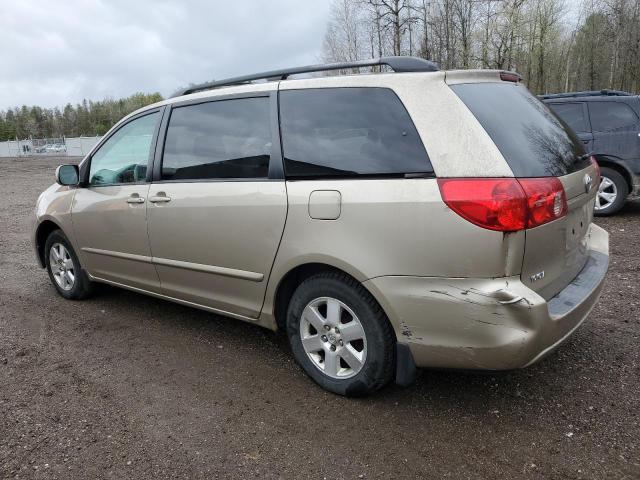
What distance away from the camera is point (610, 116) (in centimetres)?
787

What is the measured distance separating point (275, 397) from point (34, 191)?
52.5 feet

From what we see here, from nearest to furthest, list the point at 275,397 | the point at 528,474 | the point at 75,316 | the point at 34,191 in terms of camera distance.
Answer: the point at 528,474, the point at 275,397, the point at 75,316, the point at 34,191

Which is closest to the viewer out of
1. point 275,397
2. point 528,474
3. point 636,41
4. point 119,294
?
point 528,474

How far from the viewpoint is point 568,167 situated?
280cm

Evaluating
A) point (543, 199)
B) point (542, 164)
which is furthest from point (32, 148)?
point (543, 199)

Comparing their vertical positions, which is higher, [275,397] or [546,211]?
[546,211]

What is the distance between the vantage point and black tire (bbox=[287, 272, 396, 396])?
2.77 meters

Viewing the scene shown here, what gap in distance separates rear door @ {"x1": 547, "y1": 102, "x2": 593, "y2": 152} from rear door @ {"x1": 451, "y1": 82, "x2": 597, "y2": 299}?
5.49 m

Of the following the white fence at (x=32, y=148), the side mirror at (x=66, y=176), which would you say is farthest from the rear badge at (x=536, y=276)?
the white fence at (x=32, y=148)

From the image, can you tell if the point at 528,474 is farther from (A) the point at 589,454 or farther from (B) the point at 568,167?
(B) the point at 568,167

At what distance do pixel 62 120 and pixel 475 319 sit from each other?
115723 millimetres

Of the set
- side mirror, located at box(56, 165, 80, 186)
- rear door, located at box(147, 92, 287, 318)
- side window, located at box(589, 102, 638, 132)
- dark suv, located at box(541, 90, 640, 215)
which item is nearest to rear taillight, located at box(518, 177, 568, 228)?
rear door, located at box(147, 92, 287, 318)

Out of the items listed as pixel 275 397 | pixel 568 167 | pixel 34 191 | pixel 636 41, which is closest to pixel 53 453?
pixel 275 397

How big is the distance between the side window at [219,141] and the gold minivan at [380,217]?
12mm
